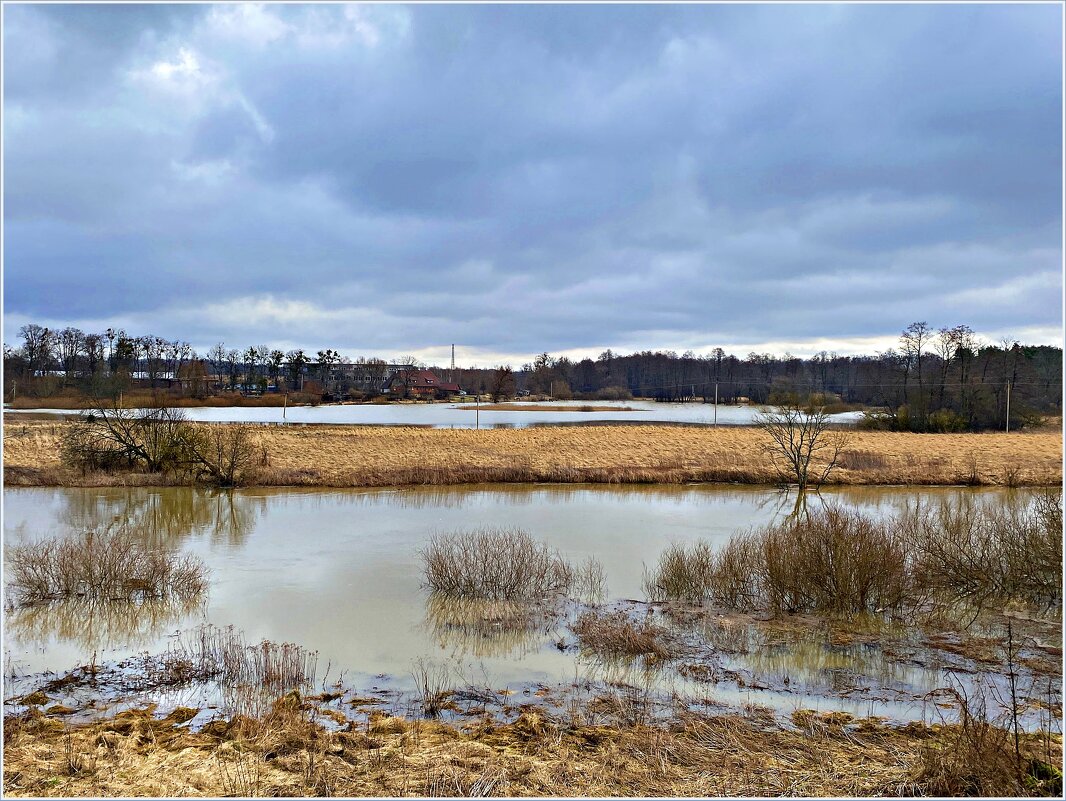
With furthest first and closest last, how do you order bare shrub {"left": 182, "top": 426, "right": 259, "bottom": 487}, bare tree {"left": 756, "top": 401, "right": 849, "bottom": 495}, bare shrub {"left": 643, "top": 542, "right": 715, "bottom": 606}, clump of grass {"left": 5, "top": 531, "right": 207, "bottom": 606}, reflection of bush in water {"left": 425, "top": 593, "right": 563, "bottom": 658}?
bare shrub {"left": 182, "top": 426, "right": 259, "bottom": 487}, bare tree {"left": 756, "top": 401, "right": 849, "bottom": 495}, bare shrub {"left": 643, "top": 542, "right": 715, "bottom": 606}, clump of grass {"left": 5, "top": 531, "right": 207, "bottom": 606}, reflection of bush in water {"left": 425, "top": 593, "right": 563, "bottom": 658}

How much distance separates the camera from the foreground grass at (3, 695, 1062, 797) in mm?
6125

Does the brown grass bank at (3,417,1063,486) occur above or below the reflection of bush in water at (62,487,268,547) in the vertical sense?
above

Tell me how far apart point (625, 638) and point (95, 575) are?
864 cm

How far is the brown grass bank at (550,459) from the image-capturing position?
2905cm

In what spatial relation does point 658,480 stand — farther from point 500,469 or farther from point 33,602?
point 33,602

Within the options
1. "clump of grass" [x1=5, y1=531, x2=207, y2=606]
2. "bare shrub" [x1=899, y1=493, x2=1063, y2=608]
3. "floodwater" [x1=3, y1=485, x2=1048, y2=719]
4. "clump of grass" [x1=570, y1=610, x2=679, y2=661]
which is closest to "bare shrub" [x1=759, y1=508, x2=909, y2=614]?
"bare shrub" [x1=899, y1=493, x2=1063, y2=608]

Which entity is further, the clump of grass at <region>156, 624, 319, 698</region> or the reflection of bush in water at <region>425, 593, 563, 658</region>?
the reflection of bush in water at <region>425, 593, 563, 658</region>

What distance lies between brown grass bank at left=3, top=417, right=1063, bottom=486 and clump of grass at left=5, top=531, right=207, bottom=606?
49.5ft

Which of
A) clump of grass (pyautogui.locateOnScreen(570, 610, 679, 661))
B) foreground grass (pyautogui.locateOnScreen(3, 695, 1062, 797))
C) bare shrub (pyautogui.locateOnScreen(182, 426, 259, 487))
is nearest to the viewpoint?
foreground grass (pyautogui.locateOnScreen(3, 695, 1062, 797))

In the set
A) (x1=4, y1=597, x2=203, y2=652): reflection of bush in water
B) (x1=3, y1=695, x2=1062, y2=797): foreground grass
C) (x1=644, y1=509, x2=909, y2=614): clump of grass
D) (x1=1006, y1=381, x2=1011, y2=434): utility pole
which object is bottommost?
(x1=4, y1=597, x2=203, y2=652): reflection of bush in water

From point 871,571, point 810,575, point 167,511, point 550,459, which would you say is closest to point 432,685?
point 810,575

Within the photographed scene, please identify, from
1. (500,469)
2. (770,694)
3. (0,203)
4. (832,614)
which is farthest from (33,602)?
(500,469)

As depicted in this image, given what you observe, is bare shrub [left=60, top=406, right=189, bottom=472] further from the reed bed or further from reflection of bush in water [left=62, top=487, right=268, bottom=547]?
the reed bed

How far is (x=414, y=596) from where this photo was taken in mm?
13258
